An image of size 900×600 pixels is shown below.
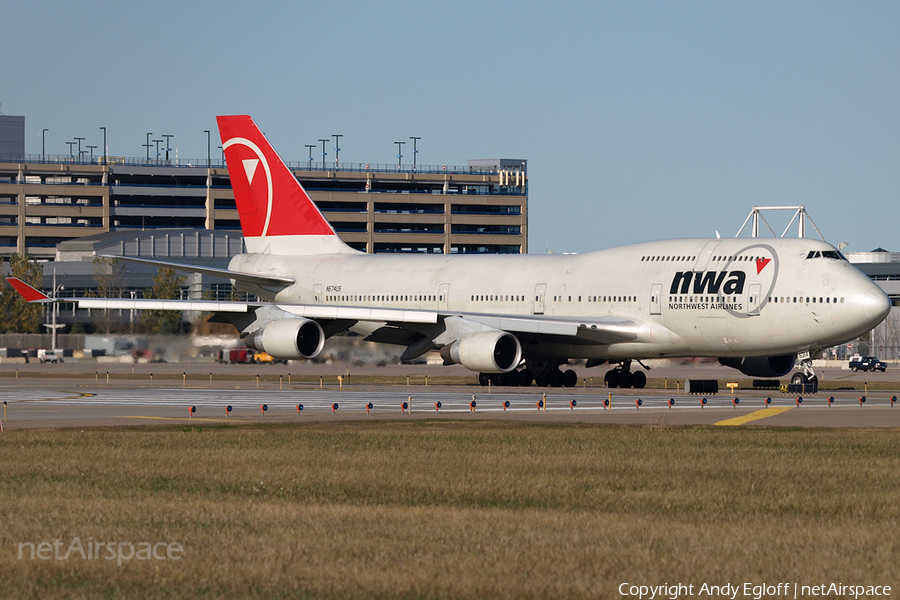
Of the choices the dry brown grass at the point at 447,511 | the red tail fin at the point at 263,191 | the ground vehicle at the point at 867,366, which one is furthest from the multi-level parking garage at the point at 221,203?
the dry brown grass at the point at 447,511

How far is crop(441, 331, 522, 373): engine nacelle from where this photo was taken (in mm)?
39406

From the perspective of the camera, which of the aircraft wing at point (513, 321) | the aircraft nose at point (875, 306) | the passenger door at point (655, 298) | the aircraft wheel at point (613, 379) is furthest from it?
the aircraft wheel at point (613, 379)

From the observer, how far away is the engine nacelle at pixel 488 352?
3941 centimetres

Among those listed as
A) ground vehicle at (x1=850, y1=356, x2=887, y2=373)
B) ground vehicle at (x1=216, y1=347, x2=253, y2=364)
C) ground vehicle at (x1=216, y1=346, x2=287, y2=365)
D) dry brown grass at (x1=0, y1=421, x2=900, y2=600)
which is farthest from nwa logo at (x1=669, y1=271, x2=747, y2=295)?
ground vehicle at (x1=850, y1=356, x2=887, y2=373)

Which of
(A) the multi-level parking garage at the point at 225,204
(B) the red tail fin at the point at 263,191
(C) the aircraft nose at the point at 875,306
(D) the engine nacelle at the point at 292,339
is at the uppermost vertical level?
(A) the multi-level parking garage at the point at 225,204

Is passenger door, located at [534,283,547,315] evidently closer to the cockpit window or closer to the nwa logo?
the nwa logo

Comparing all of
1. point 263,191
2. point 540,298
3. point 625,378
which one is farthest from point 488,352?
point 263,191

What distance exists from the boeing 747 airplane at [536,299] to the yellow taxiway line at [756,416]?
7440 mm

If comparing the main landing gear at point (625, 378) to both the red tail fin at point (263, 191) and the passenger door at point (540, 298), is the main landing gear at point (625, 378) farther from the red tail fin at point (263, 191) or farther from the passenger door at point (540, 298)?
the red tail fin at point (263, 191)

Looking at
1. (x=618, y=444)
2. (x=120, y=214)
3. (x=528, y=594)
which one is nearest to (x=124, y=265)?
(x=120, y=214)

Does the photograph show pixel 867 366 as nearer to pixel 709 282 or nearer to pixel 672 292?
pixel 672 292

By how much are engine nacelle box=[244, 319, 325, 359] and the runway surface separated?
133 centimetres

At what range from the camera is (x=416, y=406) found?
103 feet

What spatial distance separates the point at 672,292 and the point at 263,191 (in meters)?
19.5
